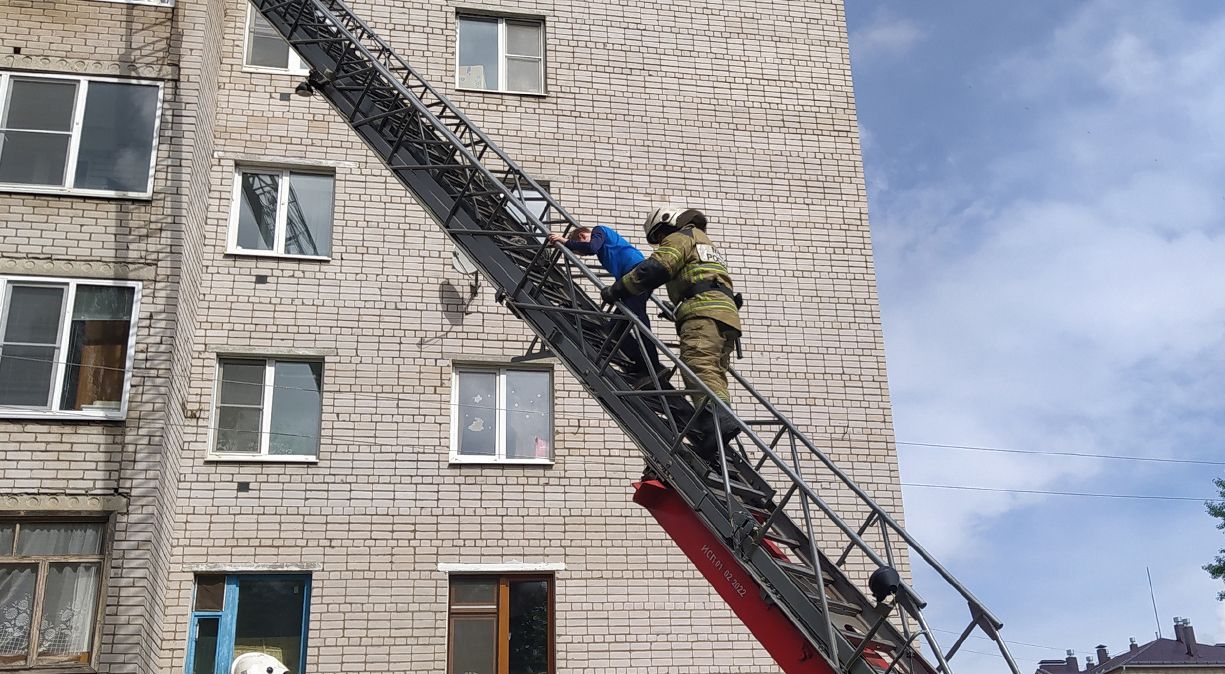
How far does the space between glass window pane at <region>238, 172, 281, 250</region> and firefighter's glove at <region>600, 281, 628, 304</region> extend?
7321mm

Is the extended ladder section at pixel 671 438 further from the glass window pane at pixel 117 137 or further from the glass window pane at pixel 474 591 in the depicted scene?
the glass window pane at pixel 474 591

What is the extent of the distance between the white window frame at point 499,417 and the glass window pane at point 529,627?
54.7 inches

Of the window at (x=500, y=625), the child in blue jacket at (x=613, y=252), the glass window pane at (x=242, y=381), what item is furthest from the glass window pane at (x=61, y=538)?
the child in blue jacket at (x=613, y=252)

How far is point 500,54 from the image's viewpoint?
15477 mm

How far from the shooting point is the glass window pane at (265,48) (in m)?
14.8

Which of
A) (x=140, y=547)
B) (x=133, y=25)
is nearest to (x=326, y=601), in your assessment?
(x=140, y=547)

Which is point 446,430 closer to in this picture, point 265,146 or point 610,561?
point 610,561

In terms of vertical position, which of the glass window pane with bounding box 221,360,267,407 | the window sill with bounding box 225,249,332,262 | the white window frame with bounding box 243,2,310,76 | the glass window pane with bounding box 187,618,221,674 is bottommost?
the glass window pane with bounding box 187,618,221,674

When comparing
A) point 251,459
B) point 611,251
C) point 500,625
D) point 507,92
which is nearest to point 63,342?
point 251,459

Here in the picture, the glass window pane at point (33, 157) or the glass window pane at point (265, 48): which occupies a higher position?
the glass window pane at point (265, 48)

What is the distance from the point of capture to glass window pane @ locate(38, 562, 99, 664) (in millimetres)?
10617

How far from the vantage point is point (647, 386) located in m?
8.05

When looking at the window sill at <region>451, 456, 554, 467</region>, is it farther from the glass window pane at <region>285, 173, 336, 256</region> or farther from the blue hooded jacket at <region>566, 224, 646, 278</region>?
the blue hooded jacket at <region>566, 224, 646, 278</region>

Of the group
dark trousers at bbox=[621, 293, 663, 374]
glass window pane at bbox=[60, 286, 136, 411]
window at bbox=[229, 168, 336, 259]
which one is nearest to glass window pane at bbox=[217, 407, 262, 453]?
glass window pane at bbox=[60, 286, 136, 411]
